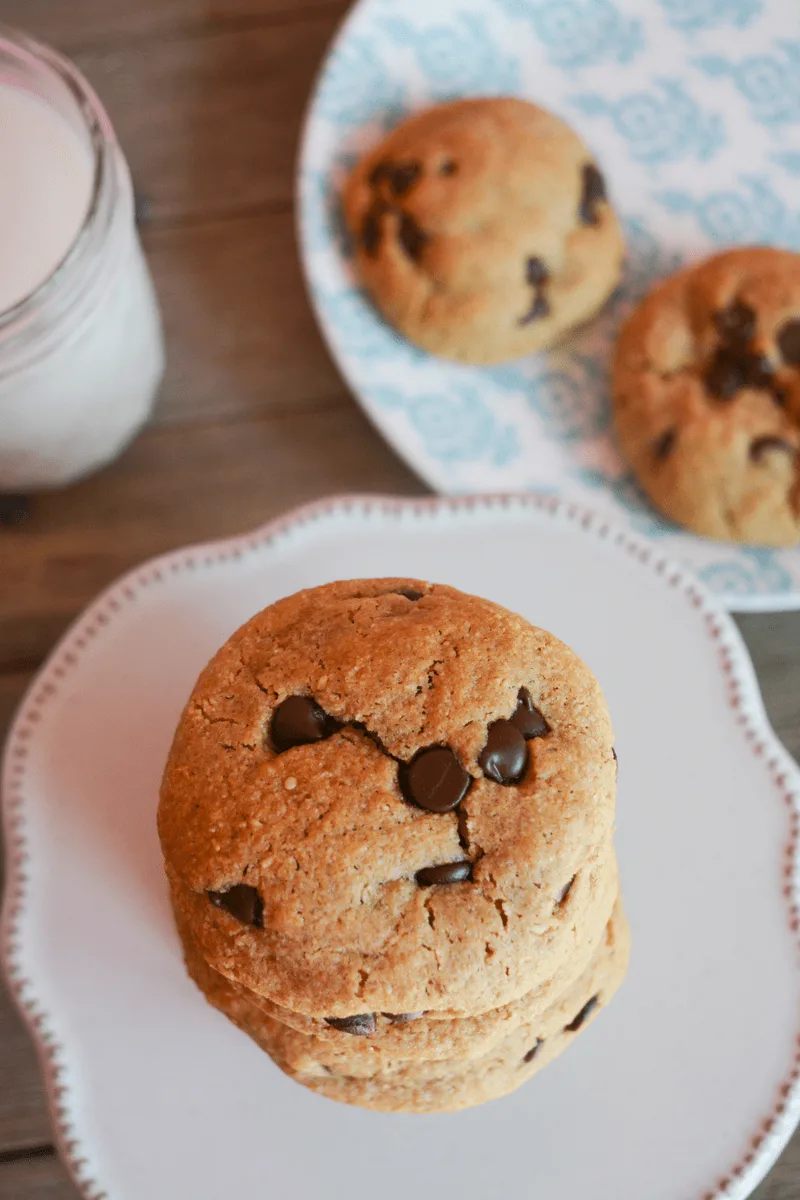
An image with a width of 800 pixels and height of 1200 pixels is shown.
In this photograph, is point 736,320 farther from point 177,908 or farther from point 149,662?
point 177,908

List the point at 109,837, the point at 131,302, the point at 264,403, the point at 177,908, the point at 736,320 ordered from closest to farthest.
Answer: the point at 177,908 → the point at 109,837 → the point at 131,302 → the point at 736,320 → the point at 264,403

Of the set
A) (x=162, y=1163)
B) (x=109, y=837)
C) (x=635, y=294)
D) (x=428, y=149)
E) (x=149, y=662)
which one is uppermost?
(x=428, y=149)

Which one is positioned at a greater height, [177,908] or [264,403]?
[264,403]

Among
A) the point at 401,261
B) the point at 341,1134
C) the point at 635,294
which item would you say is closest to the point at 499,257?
the point at 401,261

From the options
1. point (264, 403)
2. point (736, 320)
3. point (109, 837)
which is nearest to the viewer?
point (109, 837)

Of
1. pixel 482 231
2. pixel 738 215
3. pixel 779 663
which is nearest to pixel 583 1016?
pixel 779 663

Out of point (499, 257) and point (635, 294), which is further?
point (635, 294)
